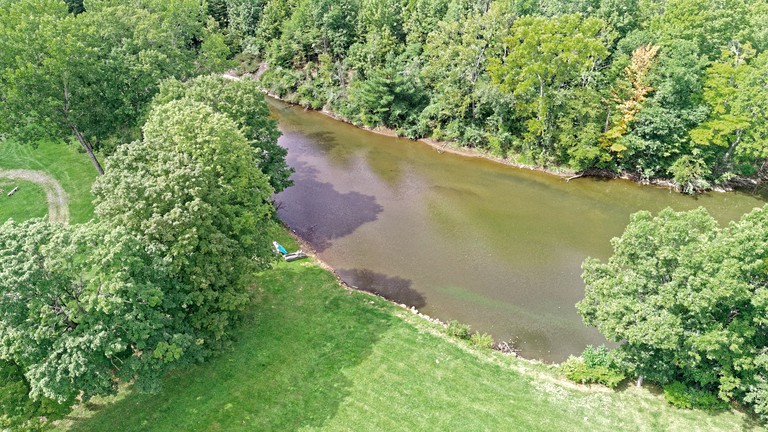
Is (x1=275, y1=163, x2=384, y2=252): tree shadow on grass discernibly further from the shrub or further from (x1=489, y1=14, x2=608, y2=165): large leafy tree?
the shrub

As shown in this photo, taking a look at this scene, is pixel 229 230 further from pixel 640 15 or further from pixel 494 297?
pixel 640 15

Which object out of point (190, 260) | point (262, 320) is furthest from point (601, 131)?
point (190, 260)

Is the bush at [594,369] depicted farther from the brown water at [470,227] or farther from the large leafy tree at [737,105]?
the large leafy tree at [737,105]

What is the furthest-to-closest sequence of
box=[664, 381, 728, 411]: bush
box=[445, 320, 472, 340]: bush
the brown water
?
the brown water
box=[445, 320, 472, 340]: bush
box=[664, 381, 728, 411]: bush

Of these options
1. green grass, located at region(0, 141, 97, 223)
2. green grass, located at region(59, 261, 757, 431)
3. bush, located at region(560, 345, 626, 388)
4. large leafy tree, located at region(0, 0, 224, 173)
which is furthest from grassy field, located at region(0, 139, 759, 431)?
large leafy tree, located at region(0, 0, 224, 173)

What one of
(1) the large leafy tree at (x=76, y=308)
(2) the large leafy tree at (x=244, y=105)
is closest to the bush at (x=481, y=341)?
(1) the large leafy tree at (x=76, y=308)

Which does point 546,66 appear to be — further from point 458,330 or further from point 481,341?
point 481,341
